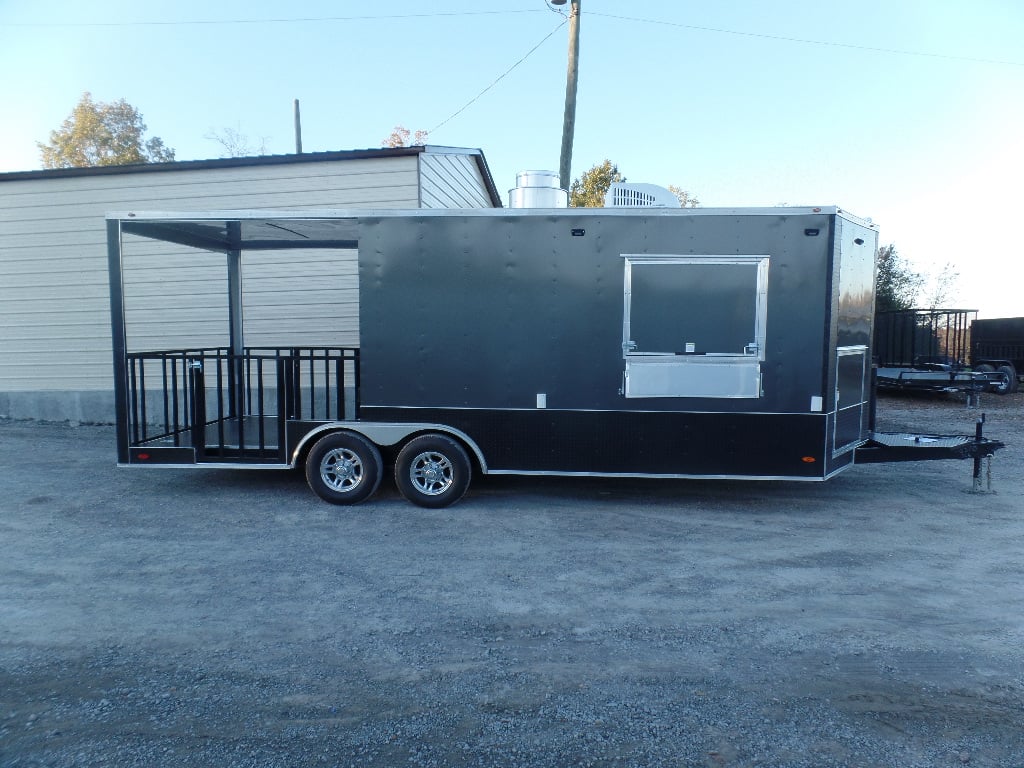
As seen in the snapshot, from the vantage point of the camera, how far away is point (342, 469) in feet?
24.0

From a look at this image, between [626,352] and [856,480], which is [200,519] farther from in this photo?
[856,480]

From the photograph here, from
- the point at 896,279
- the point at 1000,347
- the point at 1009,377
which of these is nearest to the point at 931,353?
the point at 1009,377

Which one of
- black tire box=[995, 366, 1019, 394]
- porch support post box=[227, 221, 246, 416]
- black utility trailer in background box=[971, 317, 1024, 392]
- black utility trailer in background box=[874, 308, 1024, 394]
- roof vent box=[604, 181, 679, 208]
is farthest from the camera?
black utility trailer in background box=[971, 317, 1024, 392]

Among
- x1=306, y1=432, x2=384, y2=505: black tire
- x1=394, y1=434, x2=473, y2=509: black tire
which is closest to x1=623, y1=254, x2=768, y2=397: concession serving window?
x1=394, y1=434, x2=473, y2=509: black tire

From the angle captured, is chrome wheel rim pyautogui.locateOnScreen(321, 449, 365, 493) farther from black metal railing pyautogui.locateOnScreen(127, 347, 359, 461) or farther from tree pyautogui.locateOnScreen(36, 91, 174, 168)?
tree pyautogui.locateOnScreen(36, 91, 174, 168)

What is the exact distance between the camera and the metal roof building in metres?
11.4

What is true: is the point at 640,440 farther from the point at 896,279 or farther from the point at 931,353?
the point at 896,279

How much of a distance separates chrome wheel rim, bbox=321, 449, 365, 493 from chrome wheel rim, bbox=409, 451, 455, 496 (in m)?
0.55

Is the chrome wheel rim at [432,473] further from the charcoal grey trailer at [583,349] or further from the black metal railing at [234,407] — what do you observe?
the black metal railing at [234,407]

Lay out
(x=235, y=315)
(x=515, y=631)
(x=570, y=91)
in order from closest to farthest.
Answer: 1. (x=515, y=631)
2. (x=235, y=315)
3. (x=570, y=91)

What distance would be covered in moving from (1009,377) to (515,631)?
18.8 m

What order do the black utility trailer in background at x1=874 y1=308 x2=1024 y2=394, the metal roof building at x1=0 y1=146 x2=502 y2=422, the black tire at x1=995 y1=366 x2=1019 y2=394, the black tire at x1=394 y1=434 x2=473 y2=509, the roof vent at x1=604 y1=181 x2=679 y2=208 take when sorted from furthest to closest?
1. the black tire at x1=995 y1=366 x2=1019 y2=394
2. the black utility trailer in background at x1=874 y1=308 x2=1024 y2=394
3. the metal roof building at x1=0 y1=146 x2=502 y2=422
4. the roof vent at x1=604 y1=181 x2=679 y2=208
5. the black tire at x1=394 y1=434 x2=473 y2=509

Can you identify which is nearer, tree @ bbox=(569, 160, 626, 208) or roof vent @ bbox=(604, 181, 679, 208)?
roof vent @ bbox=(604, 181, 679, 208)

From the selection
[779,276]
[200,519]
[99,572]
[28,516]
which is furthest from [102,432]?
[779,276]
